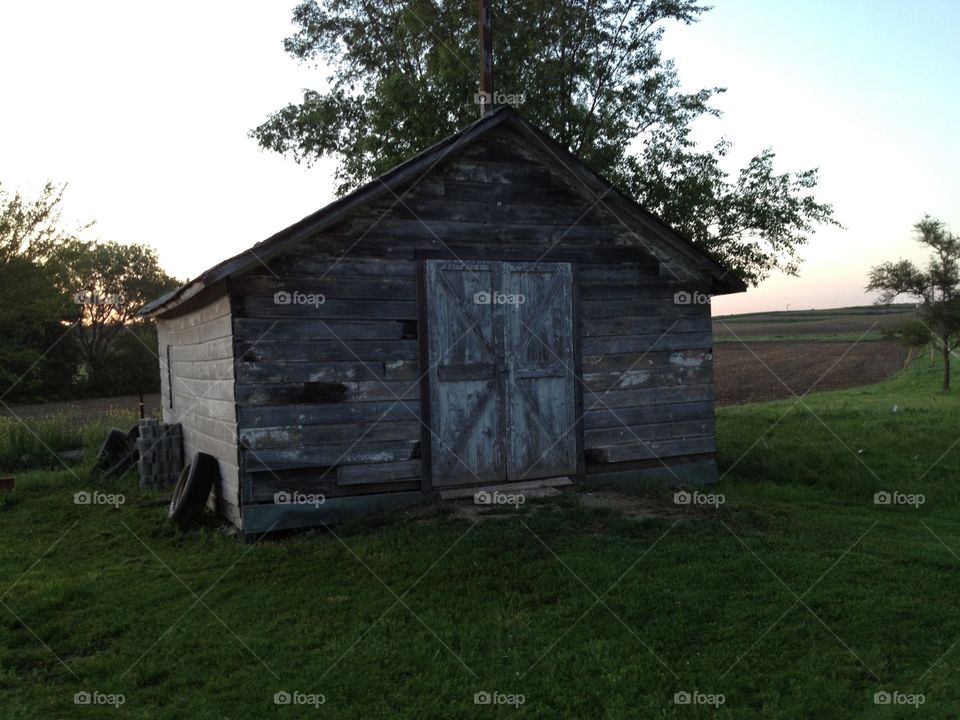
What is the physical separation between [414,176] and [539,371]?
2940 millimetres

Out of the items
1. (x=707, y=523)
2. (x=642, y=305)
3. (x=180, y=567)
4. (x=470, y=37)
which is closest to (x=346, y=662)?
(x=180, y=567)

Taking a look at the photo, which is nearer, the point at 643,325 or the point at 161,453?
the point at 643,325

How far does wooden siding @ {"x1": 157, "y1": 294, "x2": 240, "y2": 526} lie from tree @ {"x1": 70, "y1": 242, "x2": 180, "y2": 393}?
31.1 m

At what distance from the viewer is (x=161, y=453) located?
40.8ft

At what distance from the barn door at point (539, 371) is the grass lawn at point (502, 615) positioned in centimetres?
108

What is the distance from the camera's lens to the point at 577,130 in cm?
1778

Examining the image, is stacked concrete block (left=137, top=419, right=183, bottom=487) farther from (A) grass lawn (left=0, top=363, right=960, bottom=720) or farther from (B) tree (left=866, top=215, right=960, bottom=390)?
(B) tree (left=866, top=215, right=960, bottom=390)

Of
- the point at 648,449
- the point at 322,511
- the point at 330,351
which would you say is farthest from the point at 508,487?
the point at 330,351

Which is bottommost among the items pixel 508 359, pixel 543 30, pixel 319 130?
pixel 508 359

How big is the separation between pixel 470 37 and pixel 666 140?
17.3 feet

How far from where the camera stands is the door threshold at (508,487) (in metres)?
9.59

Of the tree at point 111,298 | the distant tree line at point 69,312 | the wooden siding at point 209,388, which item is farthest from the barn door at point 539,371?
the tree at point 111,298

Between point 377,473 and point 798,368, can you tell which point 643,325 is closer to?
point 377,473

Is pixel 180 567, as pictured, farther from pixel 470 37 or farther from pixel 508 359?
pixel 470 37
